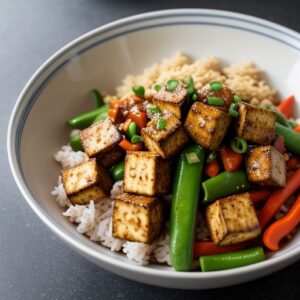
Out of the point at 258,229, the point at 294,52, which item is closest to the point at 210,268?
the point at 258,229

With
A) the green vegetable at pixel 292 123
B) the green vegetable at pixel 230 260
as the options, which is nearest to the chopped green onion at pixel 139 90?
the green vegetable at pixel 292 123

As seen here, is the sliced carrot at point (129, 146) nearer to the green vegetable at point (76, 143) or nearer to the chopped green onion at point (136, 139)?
the chopped green onion at point (136, 139)

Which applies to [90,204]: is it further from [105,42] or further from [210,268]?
[105,42]

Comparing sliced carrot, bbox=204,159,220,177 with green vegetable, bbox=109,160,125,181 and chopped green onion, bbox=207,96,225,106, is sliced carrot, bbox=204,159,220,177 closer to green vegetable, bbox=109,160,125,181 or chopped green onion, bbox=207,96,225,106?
chopped green onion, bbox=207,96,225,106

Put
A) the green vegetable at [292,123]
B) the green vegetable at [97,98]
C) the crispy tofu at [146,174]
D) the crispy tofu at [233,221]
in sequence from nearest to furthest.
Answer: the crispy tofu at [233,221] → the crispy tofu at [146,174] → the green vegetable at [292,123] → the green vegetable at [97,98]

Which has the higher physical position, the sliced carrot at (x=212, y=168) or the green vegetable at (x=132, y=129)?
the green vegetable at (x=132, y=129)

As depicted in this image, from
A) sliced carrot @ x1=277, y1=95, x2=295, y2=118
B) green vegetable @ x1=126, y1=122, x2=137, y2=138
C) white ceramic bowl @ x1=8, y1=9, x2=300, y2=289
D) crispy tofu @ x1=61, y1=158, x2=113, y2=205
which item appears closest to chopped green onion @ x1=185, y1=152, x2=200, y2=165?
green vegetable @ x1=126, y1=122, x2=137, y2=138

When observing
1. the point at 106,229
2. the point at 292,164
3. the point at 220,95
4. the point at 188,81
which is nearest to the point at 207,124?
the point at 220,95
